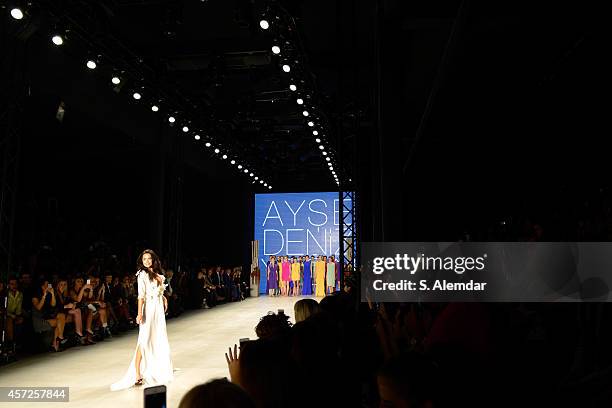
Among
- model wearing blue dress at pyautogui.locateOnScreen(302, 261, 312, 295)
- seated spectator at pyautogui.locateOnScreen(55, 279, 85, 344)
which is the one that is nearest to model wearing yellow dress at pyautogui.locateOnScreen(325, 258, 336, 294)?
model wearing blue dress at pyautogui.locateOnScreen(302, 261, 312, 295)

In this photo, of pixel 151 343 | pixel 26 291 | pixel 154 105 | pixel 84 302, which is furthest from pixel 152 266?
pixel 154 105

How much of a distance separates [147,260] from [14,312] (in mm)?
3567

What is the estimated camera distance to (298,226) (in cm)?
1959

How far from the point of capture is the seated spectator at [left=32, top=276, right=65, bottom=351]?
24.9 ft

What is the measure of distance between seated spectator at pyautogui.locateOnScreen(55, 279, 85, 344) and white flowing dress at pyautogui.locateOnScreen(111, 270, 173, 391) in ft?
11.3

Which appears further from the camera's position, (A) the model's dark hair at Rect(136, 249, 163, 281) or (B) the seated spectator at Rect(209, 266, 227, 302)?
(B) the seated spectator at Rect(209, 266, 227, 302)

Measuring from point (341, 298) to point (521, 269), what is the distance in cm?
226

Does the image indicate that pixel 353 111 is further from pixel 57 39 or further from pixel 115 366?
pixel 115 366

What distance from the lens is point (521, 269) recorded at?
5273mm

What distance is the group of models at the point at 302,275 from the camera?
18.1m

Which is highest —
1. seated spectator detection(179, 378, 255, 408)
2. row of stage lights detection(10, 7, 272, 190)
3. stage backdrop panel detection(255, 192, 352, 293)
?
row of stage lights detection(10, 7, 272, 190)

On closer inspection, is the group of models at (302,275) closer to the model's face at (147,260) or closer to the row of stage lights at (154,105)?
the row of stage lights at (154,105)

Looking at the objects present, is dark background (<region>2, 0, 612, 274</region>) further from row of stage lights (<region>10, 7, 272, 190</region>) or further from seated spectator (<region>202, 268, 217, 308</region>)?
seated spectator (<region>202, 268, 217, 308</region>)

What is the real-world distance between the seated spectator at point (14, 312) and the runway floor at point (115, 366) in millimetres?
488
